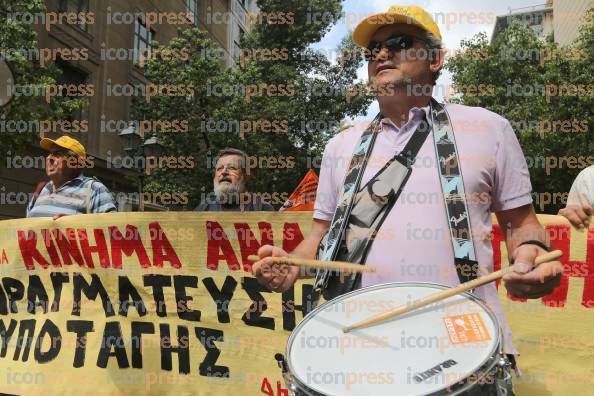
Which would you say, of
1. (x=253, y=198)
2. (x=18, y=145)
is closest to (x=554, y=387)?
(x=253, y=198)

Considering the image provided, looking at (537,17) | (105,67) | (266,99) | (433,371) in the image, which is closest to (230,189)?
(433,371)

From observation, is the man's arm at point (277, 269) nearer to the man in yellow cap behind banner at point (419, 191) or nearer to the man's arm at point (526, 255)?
the man in yellow cap behind banner at point (419, 191)

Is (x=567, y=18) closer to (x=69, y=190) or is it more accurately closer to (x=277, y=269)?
(x=69, y=190)

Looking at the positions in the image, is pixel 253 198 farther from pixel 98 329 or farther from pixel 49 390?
pixel 49 390

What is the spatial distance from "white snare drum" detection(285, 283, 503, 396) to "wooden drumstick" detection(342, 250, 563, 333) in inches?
0.7

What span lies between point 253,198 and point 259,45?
695 inches

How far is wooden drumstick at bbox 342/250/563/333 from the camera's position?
1504 mm

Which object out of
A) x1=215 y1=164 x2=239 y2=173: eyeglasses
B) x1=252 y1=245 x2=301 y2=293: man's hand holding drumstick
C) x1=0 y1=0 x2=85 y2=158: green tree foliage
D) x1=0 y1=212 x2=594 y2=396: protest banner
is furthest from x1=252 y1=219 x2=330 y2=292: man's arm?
x1=0 y1=0 x2=85 y2=158: green tree foliage

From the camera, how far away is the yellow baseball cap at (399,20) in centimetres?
200

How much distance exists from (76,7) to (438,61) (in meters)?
21.0

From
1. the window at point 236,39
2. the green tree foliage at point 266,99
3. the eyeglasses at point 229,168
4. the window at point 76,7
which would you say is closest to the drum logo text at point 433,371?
the eyeglasses at point 229,168

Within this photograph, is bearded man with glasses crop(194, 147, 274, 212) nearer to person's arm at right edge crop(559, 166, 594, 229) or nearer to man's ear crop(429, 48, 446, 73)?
person's arm at right edge crop(559, 166, 594, 229)

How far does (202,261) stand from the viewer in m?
4.19

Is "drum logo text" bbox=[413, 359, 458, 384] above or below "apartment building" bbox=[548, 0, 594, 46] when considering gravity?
below
